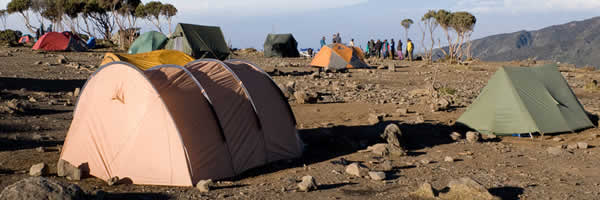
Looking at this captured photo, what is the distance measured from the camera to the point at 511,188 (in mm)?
7043

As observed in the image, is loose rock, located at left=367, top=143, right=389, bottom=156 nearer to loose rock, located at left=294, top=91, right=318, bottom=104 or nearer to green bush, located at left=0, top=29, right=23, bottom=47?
loose rock, located at left=294, top=91, right=318, bottom=104

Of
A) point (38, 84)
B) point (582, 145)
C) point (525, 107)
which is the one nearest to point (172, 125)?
point (525, 107)

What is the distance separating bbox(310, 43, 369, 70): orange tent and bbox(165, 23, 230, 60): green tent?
16.1 ft

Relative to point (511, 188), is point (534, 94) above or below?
above

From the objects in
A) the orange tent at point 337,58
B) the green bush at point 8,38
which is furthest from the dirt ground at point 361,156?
the green bush at point 8,38

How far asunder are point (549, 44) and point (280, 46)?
11699cm

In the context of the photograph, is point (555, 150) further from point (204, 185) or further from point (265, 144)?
point (204, 185)

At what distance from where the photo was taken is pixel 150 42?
1054 inches

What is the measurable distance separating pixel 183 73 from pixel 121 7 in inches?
1953

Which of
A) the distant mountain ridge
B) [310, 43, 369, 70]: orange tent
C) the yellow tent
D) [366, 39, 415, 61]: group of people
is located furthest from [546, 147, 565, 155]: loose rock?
the distant mountain ridge

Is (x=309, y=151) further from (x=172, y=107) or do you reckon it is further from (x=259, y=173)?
(x=172, y=107)

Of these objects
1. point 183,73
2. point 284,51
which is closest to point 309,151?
point 183,73

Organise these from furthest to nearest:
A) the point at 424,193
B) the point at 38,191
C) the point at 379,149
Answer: the point at 379,149
the point at 424,193
the point at 38,191

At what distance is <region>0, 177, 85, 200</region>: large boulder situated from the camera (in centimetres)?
532
